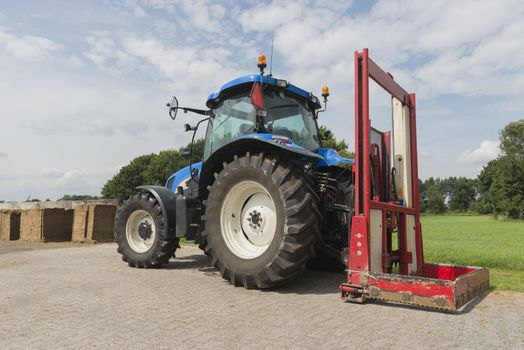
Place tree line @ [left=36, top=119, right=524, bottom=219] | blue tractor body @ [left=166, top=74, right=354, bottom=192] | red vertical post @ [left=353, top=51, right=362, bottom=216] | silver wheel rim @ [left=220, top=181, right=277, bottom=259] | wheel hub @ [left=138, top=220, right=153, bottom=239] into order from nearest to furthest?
1. red vertical post @ [left=353, top=51, right=362, bottom=216]
2. blue tractor body @ [left=166, top=74, right=354, bottom=192]
3. silver wheel rim @ [left=220, top=181, right=277, bottom=259]
4. wheel hub @ [left=138, top=220, right=153, bottom=239]
5. tree line @ [left=36, top=119, right=524, bottom=219]

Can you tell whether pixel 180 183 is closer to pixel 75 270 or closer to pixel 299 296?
pixel 75 270

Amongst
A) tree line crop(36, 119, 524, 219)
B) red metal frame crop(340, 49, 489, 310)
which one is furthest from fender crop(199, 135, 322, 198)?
tree line crop(36, 119, 524, 219)

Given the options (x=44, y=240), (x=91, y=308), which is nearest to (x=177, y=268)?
(x=91, y=308)

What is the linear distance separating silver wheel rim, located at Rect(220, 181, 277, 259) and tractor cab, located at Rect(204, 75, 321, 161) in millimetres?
740

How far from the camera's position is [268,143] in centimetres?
510

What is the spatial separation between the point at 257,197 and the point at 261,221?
0.36 metres

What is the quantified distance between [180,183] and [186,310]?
383cm

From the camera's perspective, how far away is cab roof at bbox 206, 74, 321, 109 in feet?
19.5

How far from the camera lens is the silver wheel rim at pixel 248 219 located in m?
5.32

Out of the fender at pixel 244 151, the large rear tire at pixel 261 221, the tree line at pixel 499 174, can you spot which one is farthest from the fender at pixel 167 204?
the tree line at pixel 499 174

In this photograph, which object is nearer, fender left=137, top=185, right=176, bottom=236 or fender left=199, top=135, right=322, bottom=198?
fender left=199, top=135, right=322, bottom=198

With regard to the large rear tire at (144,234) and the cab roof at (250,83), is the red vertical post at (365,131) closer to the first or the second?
the cab roof at (250,83)

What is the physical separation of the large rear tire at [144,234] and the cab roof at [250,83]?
6.45 ft

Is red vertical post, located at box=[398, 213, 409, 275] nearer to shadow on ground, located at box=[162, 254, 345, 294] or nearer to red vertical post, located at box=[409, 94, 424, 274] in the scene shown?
red vertical post, located at box=[409, 94, 424, 274]
